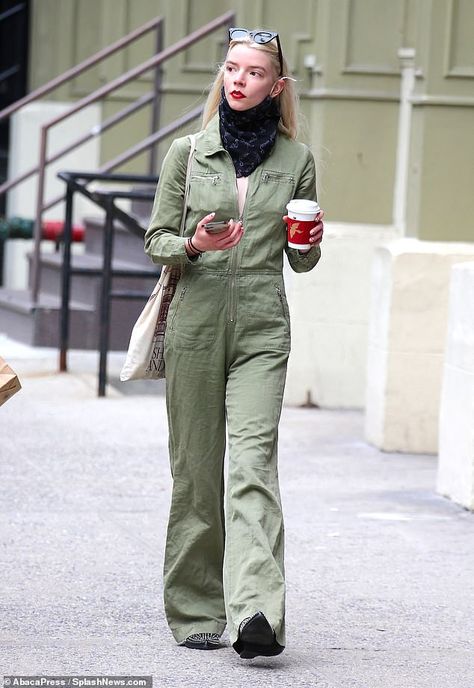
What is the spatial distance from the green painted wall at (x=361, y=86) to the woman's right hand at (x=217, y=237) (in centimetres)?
214

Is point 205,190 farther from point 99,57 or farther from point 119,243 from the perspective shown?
point 119,243

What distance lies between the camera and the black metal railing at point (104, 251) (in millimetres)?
9414

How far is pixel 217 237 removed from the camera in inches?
171

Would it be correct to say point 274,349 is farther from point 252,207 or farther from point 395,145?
point 395,145

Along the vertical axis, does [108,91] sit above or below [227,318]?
above

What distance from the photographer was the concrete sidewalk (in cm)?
459

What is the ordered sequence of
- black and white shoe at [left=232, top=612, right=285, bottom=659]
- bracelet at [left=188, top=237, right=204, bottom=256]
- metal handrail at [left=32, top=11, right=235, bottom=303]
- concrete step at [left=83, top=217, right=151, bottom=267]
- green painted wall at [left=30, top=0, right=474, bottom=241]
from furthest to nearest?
concrete step at [left=83, top=217, right=151, bottom=267] < metal handrail at [left=32, top=11, right=235, bottom=303] < green painted wall at [left=30, top=0, right=474, bottom=241] < bracelet at [left=188, top=237, right=204, bottom=256] < black and white shoe at [left=232, top=612, right=285, bottom=659]

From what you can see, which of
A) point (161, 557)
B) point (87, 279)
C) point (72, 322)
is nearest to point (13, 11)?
point (87, 279)

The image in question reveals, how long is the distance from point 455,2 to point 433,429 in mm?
2300

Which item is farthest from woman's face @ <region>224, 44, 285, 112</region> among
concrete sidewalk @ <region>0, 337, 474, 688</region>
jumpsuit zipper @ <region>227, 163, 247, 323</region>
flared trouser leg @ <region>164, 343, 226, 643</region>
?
concrete sidewalk @ <region>0, 337, 474, 688</region>

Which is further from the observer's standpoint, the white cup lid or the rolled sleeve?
the rolled sleeve

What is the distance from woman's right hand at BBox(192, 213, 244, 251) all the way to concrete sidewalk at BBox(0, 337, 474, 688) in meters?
1.24

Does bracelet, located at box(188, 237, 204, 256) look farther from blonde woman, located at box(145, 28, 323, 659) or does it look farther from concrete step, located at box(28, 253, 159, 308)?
concrete step, located at box(28, 253, 159, 308)

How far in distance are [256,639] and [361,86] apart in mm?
5790
